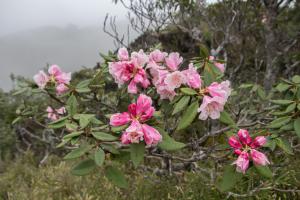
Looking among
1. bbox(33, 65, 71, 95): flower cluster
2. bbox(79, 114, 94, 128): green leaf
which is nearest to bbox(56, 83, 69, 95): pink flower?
bbox(33, 65, 71, 95): flower cluster

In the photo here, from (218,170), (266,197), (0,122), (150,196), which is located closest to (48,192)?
(150,196)

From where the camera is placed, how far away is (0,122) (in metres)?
7.17

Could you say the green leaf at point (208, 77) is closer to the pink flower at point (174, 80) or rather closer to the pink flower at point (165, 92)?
the pink flower at point (174, 80)

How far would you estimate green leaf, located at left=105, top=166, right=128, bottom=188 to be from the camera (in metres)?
1.95

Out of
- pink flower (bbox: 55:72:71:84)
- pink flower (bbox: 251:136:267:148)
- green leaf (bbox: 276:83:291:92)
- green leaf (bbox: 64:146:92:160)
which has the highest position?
pink flower (bbox: 55:72:71:84)

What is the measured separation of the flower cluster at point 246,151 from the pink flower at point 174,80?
14.4 inches

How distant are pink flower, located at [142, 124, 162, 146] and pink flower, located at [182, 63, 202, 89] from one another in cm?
29

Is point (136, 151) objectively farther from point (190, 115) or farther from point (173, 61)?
point (173, 61)

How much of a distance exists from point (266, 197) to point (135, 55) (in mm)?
1718

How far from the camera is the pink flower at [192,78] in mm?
1933

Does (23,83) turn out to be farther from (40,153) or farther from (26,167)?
(40,153)

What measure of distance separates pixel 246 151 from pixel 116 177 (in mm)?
613

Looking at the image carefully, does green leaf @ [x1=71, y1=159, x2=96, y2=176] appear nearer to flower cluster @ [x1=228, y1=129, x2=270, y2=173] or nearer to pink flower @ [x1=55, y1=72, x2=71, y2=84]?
flower cluster @ [x1=228, y1=129, x2=270, y2=173]

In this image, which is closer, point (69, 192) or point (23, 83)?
point (23, 83)
